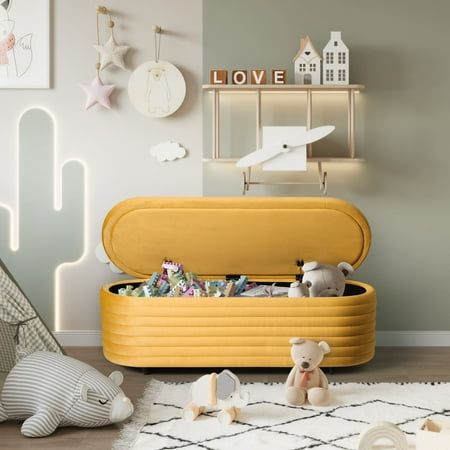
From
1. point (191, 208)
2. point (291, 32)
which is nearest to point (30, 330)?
point (191, 208)

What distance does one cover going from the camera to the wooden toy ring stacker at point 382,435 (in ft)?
8.28

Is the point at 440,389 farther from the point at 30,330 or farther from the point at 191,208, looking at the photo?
the point at 30,330

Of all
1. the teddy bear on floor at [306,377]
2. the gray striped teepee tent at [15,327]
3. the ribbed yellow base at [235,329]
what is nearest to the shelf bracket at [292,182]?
the ribbed yellow base at [235,329]

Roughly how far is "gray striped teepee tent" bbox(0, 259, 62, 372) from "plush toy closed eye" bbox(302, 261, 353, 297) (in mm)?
1218

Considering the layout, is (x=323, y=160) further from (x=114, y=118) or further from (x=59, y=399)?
(x=59, y=399)

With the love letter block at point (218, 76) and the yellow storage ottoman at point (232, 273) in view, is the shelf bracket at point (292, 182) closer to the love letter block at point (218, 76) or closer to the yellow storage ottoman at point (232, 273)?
the yellow storage ottoman at point (232, 273)

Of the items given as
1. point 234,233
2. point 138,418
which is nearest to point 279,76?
point 234,233

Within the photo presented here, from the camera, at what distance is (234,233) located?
4047 millimetres

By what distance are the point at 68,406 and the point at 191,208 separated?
4.49 feet

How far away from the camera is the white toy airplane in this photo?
13.1 ft

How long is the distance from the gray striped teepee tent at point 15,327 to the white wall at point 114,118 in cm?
89

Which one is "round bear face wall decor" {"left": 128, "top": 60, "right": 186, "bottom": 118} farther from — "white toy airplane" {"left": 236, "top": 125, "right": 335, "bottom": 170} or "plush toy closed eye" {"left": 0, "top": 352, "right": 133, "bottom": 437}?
"plush toy closed eye" {"left": 0, "top": 352, "right": 133, "bottom": 437}

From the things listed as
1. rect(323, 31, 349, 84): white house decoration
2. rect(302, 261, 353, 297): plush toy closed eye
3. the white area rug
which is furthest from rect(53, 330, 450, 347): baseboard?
rect(323, 31, 349, 84): white house decoration

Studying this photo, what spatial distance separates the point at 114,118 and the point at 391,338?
1894 mm
